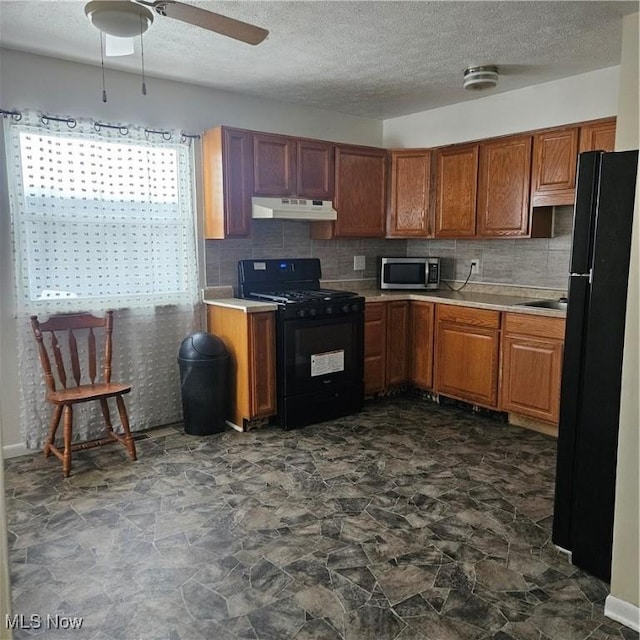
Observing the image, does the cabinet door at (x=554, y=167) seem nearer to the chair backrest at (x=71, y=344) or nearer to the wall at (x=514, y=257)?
the wall at (x=514, y=257)

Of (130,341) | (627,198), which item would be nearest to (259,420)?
(130,341)

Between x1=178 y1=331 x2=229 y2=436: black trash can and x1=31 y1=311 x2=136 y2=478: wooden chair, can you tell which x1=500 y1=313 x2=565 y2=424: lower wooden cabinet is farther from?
x1=31 y1=311 x2=136 y2=478: wooden chair

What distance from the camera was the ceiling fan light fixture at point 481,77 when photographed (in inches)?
142

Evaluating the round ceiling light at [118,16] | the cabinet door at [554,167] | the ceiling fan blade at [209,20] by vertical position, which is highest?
the round ceiling light at [118,16]

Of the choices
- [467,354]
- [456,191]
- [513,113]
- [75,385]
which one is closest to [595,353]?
[467,354]

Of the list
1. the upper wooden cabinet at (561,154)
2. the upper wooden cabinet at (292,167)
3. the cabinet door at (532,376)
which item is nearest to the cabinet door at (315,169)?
the upper wooden cabinet at (292,167)

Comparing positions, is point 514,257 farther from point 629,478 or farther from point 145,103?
point 145,103

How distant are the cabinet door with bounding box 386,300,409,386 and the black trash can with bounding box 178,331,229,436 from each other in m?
1.45

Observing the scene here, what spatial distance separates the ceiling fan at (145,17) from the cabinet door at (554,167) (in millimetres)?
2408

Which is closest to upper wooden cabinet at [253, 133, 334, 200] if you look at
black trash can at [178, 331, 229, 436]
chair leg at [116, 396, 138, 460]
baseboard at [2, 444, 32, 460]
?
black trash can at [178, 331, 229, 436]

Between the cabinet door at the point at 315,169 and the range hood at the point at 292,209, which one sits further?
the cabinet door at the point at 315,169

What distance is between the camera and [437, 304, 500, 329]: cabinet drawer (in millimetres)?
4035

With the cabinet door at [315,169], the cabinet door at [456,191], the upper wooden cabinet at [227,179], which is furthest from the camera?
the cabinet door at [456,191]

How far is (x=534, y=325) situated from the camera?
3779 mm
